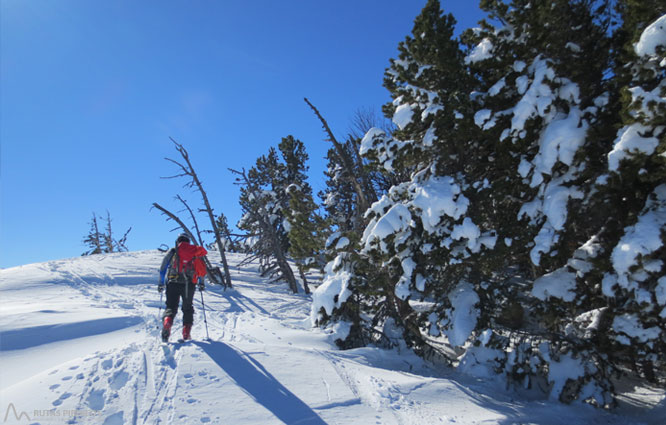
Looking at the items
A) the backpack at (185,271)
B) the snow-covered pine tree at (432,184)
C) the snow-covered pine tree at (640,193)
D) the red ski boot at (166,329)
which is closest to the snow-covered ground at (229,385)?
the red ski boot at (166,329)

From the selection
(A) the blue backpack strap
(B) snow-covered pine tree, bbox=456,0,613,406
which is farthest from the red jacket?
(B) snow-covered pine tree, bbox=456,0,613,406

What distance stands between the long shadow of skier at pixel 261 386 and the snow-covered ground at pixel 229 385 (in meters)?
0.01

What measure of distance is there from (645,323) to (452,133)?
413 centimetres

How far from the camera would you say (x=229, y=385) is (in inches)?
159

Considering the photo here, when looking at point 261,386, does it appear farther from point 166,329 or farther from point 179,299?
point 179,299

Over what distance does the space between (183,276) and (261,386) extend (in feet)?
10.7

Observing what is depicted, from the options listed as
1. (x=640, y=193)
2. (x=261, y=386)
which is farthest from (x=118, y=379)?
(x=640, y=193)

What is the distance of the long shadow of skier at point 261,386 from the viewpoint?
351 cm

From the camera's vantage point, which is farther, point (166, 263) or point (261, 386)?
point (166, 263)

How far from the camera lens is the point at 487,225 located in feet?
21.5

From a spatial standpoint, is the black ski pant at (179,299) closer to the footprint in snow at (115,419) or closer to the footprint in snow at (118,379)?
the footprint in snow at (118,379)

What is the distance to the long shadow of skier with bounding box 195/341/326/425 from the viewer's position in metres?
3.51

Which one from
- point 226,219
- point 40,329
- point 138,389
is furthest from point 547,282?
point 226,219

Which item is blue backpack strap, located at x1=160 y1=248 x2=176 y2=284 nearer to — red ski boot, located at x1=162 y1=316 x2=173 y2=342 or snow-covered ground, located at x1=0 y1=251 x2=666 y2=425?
red ski boot, located at x1=162 y1=316 x2=173 y2=342
